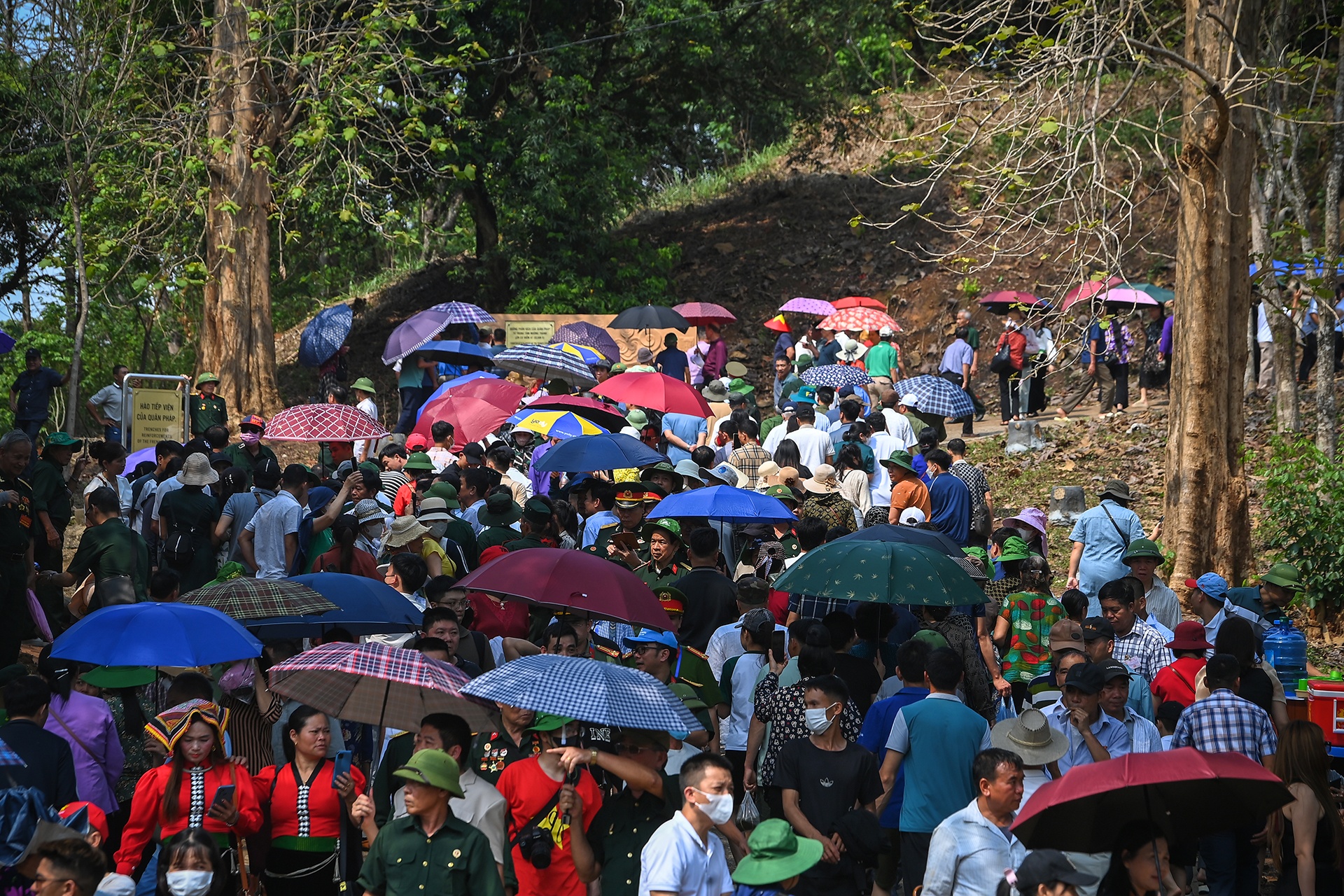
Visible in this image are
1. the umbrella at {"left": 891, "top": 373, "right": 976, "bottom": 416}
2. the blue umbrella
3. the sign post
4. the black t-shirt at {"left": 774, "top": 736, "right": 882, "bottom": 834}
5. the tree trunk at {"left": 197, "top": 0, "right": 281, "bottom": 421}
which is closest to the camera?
the black t-shirt at {"left": 774, "top": 736, "right": 882, "bottom": 834}

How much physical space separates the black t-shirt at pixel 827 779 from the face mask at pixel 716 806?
99 centimetres

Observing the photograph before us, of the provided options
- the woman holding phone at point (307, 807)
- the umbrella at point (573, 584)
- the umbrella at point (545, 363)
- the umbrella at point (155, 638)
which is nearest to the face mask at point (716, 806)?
the woman holding phone at point (307, 807)

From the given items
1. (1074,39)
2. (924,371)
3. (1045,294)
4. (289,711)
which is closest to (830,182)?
(1045,294)

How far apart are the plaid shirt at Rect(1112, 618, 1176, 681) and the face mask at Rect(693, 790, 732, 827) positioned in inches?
152

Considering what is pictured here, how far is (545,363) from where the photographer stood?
47.7ft

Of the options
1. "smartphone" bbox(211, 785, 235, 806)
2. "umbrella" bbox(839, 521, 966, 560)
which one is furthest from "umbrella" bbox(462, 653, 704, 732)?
"umbrella" bbox(839, 521, 966, 560)

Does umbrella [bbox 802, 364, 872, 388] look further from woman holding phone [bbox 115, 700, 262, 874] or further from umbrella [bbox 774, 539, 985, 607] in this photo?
woman holding phone [bbox 115, 700, 262, 874]

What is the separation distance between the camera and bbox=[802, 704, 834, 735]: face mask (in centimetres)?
598

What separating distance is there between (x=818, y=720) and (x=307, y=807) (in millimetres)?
2276

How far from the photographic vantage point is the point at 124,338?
94.0 feet

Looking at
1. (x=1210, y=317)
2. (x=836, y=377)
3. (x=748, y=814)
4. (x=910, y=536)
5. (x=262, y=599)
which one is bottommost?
(x=748, y=814)

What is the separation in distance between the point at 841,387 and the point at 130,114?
11140mm

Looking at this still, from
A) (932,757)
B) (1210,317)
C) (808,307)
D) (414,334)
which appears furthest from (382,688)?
(808,307)

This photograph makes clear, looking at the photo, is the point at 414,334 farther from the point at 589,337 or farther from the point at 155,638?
the point at 155,638
